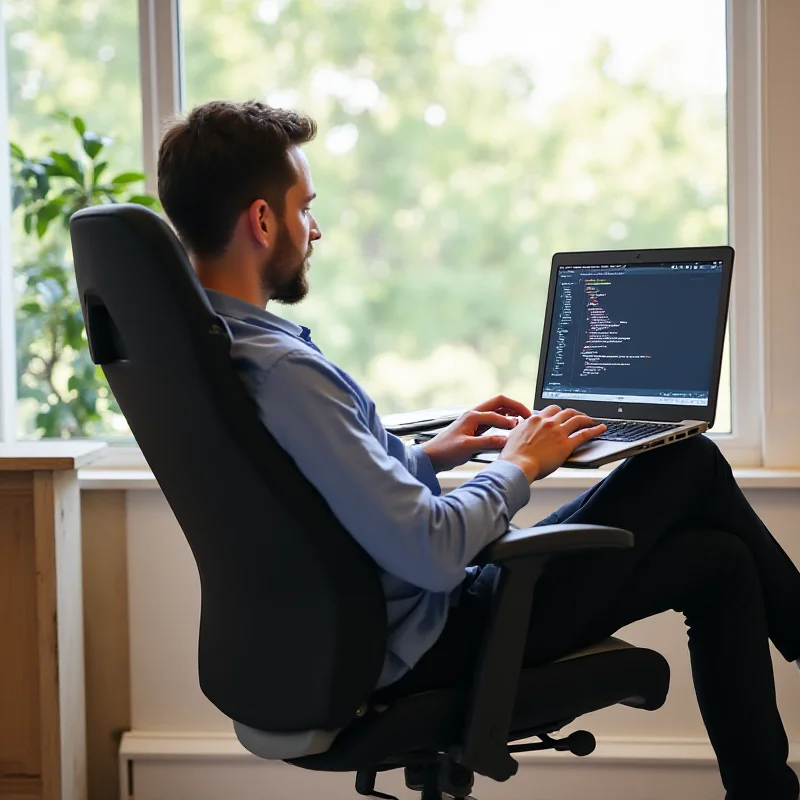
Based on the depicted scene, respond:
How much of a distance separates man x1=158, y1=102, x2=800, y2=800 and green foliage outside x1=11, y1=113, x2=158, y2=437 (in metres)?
1.19

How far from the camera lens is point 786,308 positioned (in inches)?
85.7

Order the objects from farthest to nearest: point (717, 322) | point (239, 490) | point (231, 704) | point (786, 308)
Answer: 1. point (786, 308)
2. point (717, 322)
3. point (231, 704)
4. point (239, 490)

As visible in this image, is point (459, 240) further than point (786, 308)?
Yes

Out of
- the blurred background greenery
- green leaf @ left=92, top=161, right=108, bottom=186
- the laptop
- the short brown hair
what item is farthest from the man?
green leaf @ left=92, top=161, right=108, bottom=186

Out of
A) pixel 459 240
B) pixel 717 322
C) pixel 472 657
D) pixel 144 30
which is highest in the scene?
pixel 144 30

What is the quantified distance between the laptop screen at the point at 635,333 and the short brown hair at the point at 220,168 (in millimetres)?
647

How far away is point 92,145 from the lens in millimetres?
2324

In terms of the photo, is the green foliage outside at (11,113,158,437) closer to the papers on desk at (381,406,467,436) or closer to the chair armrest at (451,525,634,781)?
the papers on desk at (381,406,467,436)

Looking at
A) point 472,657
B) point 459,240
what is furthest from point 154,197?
point 472,657

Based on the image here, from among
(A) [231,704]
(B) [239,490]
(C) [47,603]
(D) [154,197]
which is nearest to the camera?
(B) [239,490]

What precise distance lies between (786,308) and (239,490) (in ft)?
4.82

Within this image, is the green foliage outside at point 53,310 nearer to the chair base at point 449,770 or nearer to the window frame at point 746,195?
the window frame at point 746,195

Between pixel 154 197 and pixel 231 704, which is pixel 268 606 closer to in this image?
pixel 231 704

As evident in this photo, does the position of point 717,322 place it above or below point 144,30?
below
